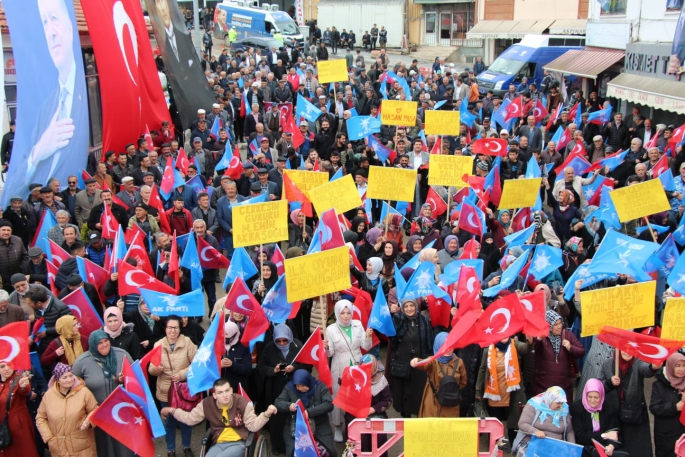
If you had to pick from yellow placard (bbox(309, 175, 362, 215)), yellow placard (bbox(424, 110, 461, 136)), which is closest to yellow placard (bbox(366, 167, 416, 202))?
yellow placard (bbox(309, 175, 362, 215))

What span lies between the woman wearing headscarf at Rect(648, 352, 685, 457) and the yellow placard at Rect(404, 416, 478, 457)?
6.24 feet

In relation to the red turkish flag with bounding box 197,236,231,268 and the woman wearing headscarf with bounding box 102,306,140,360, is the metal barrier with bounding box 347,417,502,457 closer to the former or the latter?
the woman wearing headscarf with bounding box 102,306,140,360

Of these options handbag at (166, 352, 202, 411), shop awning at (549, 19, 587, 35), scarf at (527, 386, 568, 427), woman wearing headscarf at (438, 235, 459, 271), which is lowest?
handbag at (166, 352, 202, 411)

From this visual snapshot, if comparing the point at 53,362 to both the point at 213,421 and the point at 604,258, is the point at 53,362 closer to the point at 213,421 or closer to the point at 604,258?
the point at 213,421

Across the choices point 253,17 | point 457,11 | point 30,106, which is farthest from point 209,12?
point 30,106

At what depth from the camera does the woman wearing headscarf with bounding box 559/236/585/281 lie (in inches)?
343

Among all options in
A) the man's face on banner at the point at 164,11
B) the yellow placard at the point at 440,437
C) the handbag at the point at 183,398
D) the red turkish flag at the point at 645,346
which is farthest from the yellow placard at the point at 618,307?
the man's face on banner at the point at 164,11

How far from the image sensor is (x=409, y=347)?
7.23 m

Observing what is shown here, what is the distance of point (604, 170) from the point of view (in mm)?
12484

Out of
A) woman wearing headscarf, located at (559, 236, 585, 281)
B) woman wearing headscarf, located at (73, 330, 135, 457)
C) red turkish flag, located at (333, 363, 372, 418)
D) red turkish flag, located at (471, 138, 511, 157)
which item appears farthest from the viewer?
red turkish flag, located at (471, 138, 511, 157)

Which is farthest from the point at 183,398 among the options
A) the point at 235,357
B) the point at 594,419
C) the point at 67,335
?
the point at 594,419

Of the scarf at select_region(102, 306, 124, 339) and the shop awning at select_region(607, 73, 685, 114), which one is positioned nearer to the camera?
the scarf at select_region(102, 306, 124, 339)

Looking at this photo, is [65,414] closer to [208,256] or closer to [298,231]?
[208,256]

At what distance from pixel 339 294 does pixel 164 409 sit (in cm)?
242
